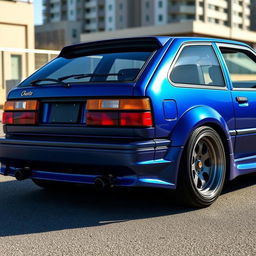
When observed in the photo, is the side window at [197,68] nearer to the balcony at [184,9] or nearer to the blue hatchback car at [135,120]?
the blue hatchback car at [135,120]

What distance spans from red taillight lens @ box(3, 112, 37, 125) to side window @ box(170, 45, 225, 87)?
4.27 feet

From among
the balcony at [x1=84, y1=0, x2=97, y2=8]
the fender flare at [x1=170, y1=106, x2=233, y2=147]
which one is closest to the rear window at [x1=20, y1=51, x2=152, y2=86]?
the fender flare at [x1=170, y1=106, x2=233, y2=147]

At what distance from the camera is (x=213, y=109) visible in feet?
16.6

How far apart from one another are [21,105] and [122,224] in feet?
4.97

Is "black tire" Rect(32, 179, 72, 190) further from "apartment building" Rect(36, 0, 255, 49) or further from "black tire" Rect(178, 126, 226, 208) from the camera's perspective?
"apartment building" Rect(36, 0, 255, 49)

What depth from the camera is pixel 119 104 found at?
4.53 metres

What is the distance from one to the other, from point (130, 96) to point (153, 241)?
1221 mm

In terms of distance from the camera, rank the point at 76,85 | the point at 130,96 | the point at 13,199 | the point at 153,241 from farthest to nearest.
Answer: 1. the point at 13,199
2. the point at 76,85
3. the point at 130,96
4. the point at 153,241

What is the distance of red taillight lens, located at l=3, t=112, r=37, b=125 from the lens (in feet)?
16.3

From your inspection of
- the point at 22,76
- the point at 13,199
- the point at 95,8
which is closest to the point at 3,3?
the point at 22,76

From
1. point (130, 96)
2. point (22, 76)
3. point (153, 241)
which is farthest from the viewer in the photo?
point (22, 76)

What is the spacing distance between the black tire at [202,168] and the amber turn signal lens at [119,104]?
0.57m

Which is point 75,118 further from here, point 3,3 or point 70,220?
point 3,3

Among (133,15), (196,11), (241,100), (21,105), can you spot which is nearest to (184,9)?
(196,11)
